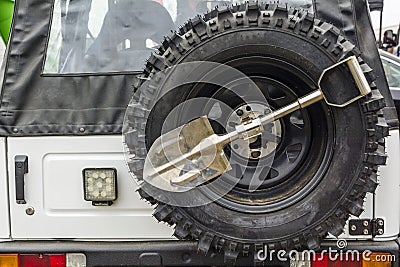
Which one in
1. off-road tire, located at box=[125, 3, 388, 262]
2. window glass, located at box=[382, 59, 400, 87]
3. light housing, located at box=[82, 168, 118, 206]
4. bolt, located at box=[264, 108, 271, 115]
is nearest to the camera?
off-road tire, located at box=[125, 3, 388, 262]

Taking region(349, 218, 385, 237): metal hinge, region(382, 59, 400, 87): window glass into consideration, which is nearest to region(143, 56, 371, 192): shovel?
region(349, 218, 385, 237): metal hinge

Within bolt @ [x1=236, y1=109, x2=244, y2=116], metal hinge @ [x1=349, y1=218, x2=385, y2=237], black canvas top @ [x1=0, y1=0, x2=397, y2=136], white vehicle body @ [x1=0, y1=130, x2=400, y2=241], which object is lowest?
metal hinge @ [x1=349, y1=218, x2=385, y2=237]

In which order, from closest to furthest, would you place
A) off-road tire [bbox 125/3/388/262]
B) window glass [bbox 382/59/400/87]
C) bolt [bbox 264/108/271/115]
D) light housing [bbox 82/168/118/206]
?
off-road tire [bbox 125/3/388/262], bolt [bbox 264/108/271/115], light housing [bbox 82/168/118/206], window glass [bbox 382/59/400/87]

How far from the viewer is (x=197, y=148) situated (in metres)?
2.52

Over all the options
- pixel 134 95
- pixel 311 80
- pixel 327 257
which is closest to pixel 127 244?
pixel 134 95

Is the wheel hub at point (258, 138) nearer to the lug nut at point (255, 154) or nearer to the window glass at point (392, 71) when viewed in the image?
the lug nut at point (255, 154)

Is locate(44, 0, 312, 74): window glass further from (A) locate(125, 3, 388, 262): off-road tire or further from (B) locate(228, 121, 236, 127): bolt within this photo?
(B) locate(228, 121, 236, 127): bolt

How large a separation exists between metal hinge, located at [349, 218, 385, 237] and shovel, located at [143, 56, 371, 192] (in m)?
0.67

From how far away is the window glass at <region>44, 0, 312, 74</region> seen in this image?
2912 millimetres

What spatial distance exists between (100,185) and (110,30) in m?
0.74

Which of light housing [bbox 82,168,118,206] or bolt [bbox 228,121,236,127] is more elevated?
bolt [bbox 228,121,236,127]

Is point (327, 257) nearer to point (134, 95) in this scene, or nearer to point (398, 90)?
point (134, 95)

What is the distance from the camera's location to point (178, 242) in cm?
290

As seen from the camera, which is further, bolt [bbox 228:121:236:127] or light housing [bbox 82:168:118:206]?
light housing [bbox 82:168:118:206]
